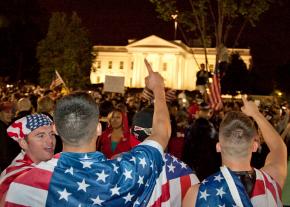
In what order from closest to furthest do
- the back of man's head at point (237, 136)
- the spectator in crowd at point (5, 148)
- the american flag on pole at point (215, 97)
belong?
the back of man's head at point (237, 136) < the spectator in crowd at point (5, 148) < the american flag on pole at point (215, 97)

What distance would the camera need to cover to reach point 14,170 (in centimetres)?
353

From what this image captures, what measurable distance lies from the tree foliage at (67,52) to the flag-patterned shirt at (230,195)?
5603cm

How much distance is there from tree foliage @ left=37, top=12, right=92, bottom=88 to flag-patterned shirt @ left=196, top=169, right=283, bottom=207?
184 feet

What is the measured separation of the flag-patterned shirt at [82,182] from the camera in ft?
8.42

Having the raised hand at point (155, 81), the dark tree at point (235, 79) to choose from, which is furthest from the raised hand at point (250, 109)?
the dark tree at point (235, 79)

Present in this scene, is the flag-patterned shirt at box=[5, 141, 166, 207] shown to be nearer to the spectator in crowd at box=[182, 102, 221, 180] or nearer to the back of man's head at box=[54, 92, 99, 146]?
the back of man's head at box=[54, 92, 99, 146]

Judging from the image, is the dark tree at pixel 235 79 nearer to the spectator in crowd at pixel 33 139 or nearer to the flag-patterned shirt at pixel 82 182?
the spectator in crowd at pixel 33 139

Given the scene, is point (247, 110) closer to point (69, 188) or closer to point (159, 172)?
point (159, 172)

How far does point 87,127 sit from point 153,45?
317 ft

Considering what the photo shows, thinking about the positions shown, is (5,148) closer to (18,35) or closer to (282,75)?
(18,35)

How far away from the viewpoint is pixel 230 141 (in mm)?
3127

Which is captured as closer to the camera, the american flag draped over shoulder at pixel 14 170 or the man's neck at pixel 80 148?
the man's neck at pixel 80 148

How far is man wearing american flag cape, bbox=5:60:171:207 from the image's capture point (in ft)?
8.43

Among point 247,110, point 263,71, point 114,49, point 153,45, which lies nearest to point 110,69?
point 114,49
